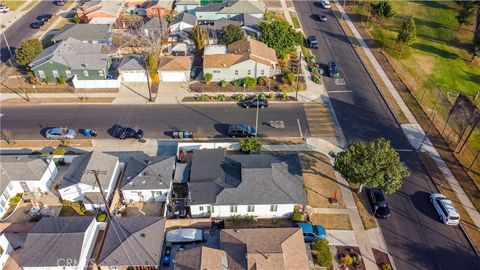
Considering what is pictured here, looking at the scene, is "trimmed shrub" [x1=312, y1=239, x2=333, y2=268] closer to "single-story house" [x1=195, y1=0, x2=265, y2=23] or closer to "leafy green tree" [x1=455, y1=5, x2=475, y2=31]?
"single-story house" [x1=195, y1=0, x2=265, y2=23]

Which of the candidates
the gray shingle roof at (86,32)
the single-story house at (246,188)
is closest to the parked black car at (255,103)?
the single-story house at (246,188)

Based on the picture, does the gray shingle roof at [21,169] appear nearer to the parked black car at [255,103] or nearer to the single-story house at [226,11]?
the parked black car at [255,103]

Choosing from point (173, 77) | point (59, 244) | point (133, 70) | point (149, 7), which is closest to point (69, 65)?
point (133, 70)

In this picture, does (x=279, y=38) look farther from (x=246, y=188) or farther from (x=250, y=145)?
(x=246, y=188)

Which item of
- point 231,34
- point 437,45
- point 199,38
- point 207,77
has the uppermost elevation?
point 231,34

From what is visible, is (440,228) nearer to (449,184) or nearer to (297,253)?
(449,184)

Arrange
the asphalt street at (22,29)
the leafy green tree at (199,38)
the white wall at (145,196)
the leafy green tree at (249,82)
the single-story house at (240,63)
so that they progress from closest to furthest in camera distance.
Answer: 1. the white wall at (145,196)
2. the leafy green tree at (249,82)
3. the single-story house at (240,63)
4. the leafy green tree at (199,38)
5. the asphalt street at (22,29)
